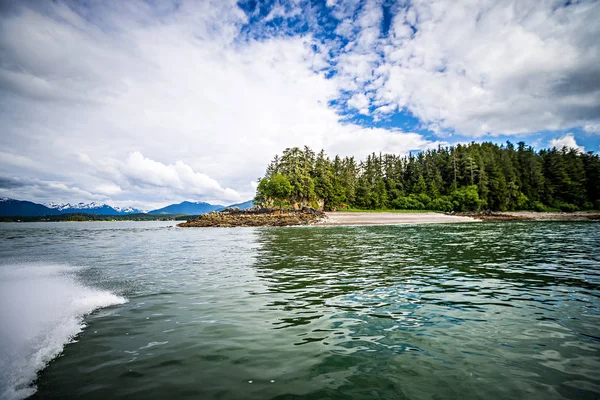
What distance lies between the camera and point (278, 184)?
317ft

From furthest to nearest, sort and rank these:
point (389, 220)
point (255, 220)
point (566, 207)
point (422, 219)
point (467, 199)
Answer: point (566, 207) → point (467, 199) → point (422, 219) → point (389, 220) → point (255, 220)

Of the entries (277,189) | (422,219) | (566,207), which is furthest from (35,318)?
(566,207)

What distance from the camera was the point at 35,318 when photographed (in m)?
7.03

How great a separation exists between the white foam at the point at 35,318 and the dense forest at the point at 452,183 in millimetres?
86339

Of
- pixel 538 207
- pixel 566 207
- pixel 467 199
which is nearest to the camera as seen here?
pixel 467 199

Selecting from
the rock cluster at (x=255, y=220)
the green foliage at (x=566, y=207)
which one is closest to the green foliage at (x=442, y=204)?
the green foliage at (x=566, y=207)

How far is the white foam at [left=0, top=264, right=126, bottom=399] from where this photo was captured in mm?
4438

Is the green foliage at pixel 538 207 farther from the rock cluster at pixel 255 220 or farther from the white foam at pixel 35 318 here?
the white foam at pixel 35 318

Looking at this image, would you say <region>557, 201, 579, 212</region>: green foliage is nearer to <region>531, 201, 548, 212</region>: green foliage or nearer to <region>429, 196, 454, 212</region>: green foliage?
<region>531, 201, 548, 212</region>: green foliage

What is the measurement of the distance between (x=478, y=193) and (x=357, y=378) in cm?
12126

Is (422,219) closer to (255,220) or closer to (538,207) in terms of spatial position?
(255,220)

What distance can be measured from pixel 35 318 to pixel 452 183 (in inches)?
5063

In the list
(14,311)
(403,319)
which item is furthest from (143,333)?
(403,319)

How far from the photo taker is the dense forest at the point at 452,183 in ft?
339
